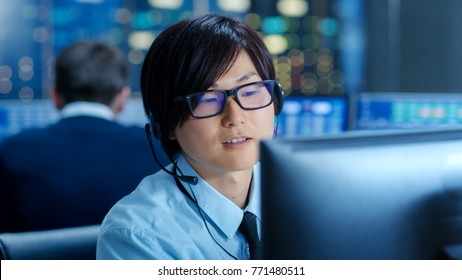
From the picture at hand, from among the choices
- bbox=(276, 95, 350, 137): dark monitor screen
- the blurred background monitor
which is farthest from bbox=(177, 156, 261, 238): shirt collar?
the blurred background monitor

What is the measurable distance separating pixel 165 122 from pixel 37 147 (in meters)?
0.79

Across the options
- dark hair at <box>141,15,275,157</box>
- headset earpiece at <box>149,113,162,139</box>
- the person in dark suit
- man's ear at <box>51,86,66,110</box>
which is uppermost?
dark hair at <box>141,15,275,157</box>

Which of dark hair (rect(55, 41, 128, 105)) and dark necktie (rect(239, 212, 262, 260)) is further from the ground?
dark hair (rect(55, 41, 128, 105))

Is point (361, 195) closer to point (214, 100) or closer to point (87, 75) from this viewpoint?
point (214, 100)

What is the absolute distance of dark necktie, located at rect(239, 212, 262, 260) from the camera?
3.00 ft

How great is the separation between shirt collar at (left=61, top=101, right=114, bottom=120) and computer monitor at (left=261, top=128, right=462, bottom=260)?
51.3 inches

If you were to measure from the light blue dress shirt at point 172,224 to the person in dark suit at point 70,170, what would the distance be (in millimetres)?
535

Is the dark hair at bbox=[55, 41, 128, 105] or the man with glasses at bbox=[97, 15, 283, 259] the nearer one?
the man with glasses at bbox=[97, 15, 283, 259]

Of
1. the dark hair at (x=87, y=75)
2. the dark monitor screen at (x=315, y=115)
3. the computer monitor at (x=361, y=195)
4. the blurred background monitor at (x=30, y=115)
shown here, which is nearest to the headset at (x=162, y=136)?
the computer monitor at (x=361, y=195)

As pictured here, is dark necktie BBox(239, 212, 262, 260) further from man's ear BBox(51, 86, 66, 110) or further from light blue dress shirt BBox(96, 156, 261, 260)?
man's ear BBox(51, 86, 66, 110)

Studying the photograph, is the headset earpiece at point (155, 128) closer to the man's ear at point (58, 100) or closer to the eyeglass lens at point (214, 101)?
the eyeglass lens at point (214, 101)

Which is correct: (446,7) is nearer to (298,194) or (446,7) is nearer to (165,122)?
(165,122)

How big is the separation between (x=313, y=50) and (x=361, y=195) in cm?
525
